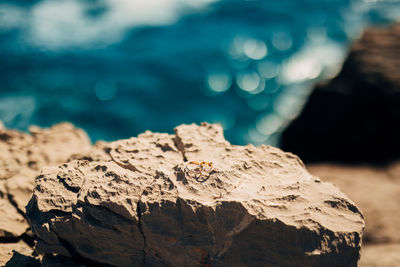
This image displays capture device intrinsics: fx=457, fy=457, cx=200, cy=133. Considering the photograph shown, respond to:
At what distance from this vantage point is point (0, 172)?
2.46 m

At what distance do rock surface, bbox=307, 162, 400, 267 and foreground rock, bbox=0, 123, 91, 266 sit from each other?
1.96 metres

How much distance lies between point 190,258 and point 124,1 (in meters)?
6.28

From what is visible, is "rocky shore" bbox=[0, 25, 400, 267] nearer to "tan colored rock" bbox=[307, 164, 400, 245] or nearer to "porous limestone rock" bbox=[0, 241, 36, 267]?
"porous limestone rock" bbox=[0, 241, 36, 267]

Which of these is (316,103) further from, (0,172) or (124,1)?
(124,1)

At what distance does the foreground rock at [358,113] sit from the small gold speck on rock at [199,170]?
2891 millimetres

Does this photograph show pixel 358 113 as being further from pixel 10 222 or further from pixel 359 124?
pixel 10 222

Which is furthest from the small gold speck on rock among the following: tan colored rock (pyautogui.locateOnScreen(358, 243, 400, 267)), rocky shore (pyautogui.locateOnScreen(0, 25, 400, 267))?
tan colored rock (pyautogui.locateOnScreen(358, 243, 400, 267))

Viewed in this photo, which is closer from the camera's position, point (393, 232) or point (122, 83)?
point (393, 232)

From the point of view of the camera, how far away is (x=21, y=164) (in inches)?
102

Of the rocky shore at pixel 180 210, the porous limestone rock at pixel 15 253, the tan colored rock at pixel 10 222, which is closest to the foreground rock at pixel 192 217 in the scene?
the rocky shore at pixel 180 210

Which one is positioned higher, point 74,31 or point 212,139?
point 74,31

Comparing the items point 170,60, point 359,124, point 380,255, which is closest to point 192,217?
point 380,255

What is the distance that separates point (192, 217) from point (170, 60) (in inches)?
191

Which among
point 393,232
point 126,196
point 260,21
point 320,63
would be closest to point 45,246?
point 126,196
